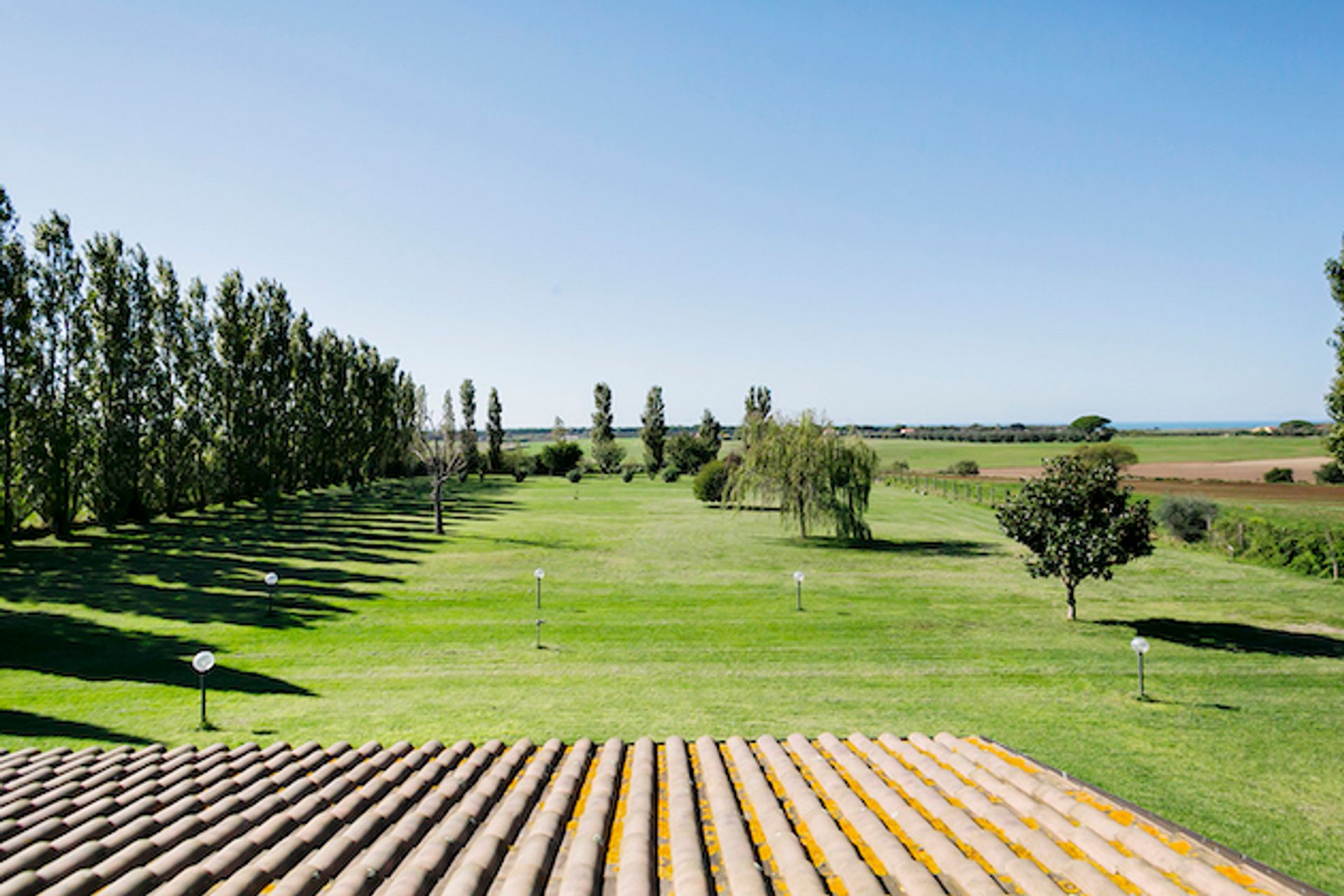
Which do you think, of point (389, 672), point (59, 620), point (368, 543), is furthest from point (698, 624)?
point (368, 543)

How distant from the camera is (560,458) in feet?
304

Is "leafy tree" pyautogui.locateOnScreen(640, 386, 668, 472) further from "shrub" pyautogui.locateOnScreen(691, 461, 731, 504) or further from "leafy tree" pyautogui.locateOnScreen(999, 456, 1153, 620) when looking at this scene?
"leafy tree" pyautogui.locateOnScreen(999, 456, 1153, 620)

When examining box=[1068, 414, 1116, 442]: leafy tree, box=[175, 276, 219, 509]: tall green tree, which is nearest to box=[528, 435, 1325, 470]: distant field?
box=[1068, 414, 1116, 442]: leafy tree

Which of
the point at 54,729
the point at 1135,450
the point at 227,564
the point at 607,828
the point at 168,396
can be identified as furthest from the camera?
the point at 1135,450

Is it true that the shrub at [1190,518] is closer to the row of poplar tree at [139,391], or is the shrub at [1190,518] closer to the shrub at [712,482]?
the shrub at [712,482]

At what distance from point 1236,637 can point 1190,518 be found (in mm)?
19190

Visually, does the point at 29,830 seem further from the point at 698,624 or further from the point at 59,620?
the point at 59,620

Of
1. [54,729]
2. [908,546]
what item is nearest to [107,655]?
[54,729]

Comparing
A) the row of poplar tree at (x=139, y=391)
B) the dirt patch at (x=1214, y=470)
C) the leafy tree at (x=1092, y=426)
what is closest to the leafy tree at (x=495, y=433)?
the row of poplar tree at (x=139, y=391)

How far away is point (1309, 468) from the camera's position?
66.2 metres

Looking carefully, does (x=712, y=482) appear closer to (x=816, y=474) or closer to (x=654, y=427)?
(x=816, y=474)

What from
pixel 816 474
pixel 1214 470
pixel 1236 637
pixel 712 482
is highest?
pixel 816 474

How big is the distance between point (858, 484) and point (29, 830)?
107 ft

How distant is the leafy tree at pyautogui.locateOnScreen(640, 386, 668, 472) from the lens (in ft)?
297
